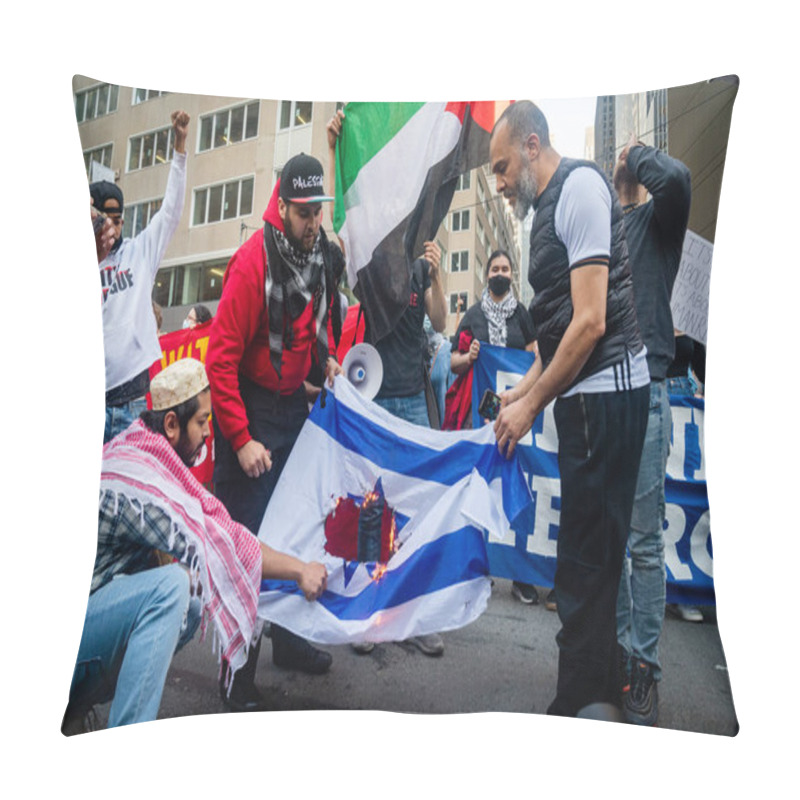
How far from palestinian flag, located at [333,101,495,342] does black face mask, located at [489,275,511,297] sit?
304 mm

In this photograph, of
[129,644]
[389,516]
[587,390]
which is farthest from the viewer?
[389,516]

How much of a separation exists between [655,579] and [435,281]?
133 centimetres

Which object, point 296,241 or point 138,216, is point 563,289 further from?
point 138,216

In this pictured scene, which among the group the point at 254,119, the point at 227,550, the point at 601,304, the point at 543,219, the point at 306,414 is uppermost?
the point at 254,119

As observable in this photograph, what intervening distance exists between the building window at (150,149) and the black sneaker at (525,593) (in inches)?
80.7

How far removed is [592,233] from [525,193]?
288mm

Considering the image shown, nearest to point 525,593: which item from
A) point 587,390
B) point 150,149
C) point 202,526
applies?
point 587,390

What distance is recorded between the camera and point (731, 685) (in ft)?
7.12

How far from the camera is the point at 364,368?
2473 millimetres

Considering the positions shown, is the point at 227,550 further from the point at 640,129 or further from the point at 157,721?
the point at 640,129

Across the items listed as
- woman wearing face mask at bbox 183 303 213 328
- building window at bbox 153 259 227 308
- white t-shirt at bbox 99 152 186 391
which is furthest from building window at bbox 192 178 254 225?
woman wearing face mask at bbox 183 303 213 328

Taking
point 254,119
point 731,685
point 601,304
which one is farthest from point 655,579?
point 254,119

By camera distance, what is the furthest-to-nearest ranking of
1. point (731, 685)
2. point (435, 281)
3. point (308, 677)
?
point (435, 281) → point (308, 677) → point (731, 685)

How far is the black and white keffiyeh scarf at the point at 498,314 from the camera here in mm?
2379
